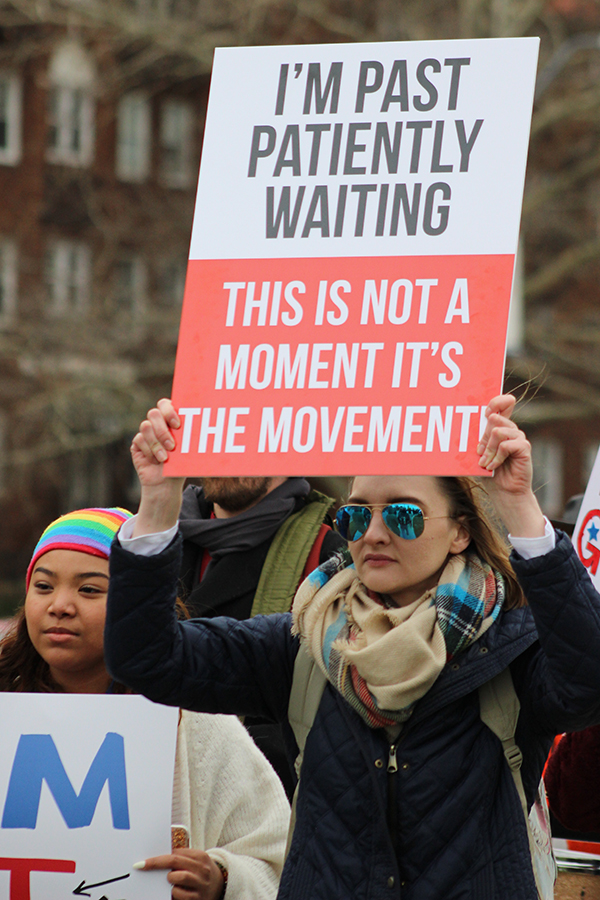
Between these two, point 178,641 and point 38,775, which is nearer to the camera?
point 178,641

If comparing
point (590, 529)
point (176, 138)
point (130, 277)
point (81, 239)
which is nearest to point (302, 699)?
point (590, 529)

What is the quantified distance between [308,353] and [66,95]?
22077 mm

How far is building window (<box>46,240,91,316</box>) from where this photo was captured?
2159 cm

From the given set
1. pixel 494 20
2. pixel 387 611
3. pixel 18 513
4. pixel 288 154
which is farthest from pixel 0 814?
pixel 18 513

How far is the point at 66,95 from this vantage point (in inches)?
920

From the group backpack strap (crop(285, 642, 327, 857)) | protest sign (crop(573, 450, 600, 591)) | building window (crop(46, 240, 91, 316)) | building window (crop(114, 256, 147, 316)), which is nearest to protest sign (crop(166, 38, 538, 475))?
backpack strap (crop(285, 642, 327, 857))

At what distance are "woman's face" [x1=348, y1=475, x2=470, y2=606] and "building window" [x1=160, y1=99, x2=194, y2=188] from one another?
23939 millimetres

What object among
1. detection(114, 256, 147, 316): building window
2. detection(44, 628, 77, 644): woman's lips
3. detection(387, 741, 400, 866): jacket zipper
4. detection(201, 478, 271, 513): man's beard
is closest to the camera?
detection(387, 741, 400, 866): jacket zipper

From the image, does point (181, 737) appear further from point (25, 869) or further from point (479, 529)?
point (479, 529)

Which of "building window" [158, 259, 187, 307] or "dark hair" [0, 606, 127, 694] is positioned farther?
"building window" [158, 259, 187, 307]

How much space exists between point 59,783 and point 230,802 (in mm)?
382

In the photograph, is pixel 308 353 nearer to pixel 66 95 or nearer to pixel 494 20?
pixel 494 20

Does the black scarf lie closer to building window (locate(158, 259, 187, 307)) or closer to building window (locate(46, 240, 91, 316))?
building window (locate(46, 240, 91, 316))

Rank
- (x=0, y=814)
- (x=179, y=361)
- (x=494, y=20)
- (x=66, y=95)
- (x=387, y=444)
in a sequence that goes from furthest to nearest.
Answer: (x=66, y=95) → (x=494, y=20) → (x=0, y=814) → (x=179, y=361) → (x=387, y=444)
